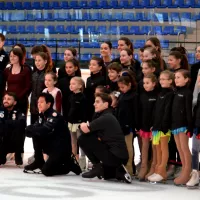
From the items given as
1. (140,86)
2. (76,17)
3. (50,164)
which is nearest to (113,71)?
(140,86)

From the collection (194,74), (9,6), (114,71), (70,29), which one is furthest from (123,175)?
(9,6)

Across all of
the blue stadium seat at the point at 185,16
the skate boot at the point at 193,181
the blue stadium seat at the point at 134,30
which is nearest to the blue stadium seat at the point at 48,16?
the blue stadium seat at the point at 134,30

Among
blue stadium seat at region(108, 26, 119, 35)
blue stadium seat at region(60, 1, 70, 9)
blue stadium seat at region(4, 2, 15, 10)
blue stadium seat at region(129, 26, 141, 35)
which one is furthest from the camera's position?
blue stadium seat at region(4, 2, 15, 10)

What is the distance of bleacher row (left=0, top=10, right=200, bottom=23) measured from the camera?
612 inches

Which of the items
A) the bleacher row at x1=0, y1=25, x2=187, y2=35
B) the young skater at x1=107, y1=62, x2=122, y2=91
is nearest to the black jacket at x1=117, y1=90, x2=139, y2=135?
the young skater at x1=107, y1=62, x2=122, y2=91

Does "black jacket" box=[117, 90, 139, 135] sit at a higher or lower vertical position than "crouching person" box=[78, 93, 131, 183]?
higher

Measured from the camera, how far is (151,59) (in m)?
6.16

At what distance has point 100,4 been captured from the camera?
17.3 m

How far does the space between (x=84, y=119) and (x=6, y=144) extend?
0.93m

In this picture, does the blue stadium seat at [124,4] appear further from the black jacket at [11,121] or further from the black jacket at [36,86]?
the black jacket at [11,121]

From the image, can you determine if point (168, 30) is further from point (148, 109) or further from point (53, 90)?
point (148, 109)

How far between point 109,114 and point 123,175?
609mm

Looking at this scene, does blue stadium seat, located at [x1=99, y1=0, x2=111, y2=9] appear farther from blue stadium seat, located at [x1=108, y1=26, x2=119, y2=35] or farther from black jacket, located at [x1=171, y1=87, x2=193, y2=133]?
black jacket, located at [x1=171, y1=87, x2=193, y2=133]

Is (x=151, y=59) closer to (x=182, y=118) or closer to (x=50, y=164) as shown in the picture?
(x=182, y=118)
